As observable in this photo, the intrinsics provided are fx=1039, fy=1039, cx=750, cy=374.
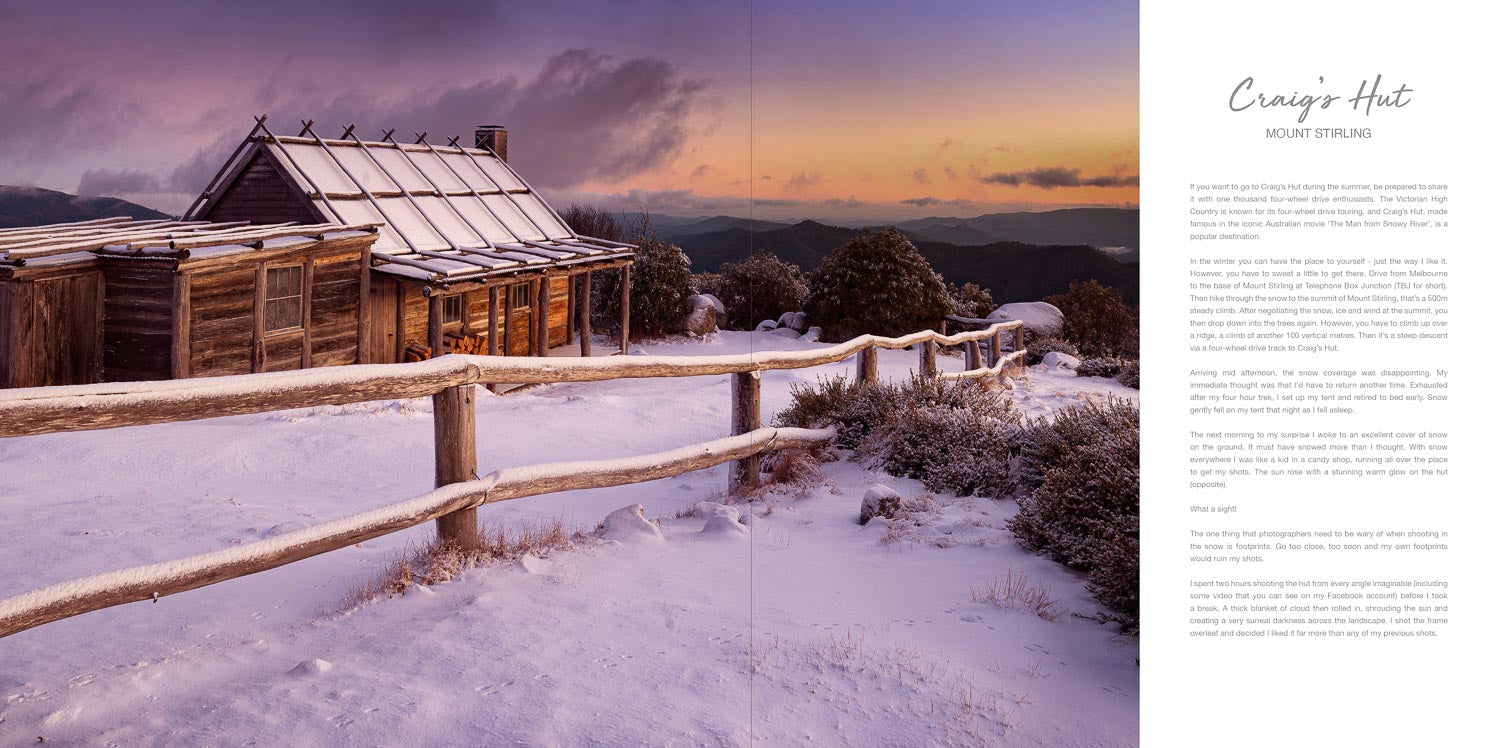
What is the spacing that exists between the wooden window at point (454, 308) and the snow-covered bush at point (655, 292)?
7990 mm

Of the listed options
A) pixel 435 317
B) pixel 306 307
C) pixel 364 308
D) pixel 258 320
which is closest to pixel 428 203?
pixel 364 308

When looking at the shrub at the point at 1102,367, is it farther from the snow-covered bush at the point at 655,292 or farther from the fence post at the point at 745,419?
the fence post at the point at 745,419

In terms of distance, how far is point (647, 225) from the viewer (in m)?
31.9

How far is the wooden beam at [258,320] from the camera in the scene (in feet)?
48.4

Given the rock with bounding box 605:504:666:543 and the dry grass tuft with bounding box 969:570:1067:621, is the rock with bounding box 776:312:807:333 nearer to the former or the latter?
the rock with bounding box 605:504:666:543

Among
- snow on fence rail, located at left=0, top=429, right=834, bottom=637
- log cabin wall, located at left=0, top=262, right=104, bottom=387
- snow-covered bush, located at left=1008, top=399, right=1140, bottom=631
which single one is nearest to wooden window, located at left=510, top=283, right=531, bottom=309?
log cabin wall, located at left=0, top=262, right=104, bottom=387

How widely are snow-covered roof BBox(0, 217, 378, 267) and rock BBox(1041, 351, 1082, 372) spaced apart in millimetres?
13499

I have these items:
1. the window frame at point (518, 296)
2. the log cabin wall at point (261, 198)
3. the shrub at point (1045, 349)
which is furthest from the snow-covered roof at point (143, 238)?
the shrub at point (1045, 349)

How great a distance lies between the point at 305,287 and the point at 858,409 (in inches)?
418

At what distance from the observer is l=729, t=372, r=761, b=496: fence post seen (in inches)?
294

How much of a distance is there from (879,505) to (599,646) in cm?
266
